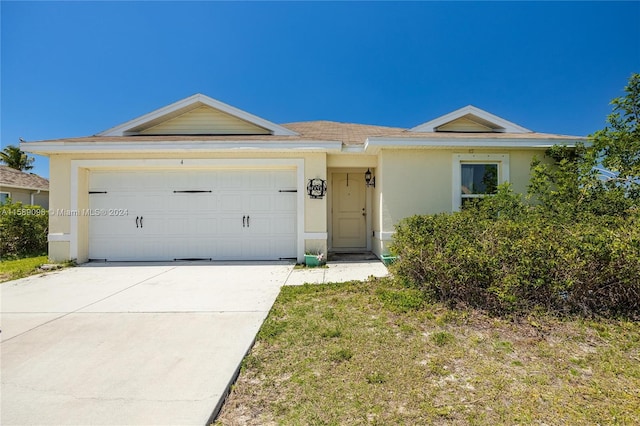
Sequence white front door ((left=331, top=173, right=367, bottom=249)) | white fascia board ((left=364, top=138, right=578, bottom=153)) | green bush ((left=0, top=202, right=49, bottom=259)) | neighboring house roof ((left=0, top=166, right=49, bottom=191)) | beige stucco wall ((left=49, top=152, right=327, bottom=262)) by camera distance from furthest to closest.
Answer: neighboring house roof ((left=0, top=166, right=49, bottom=191)) → white front door ((left=331, top=173, right=367, bottom=249)) → green bush ((left=0, top=202, right=49, bottom=259)) → beige stucco wall ((left=49, top=152, right=327, bottom=262)) → white fascia board ((left=364, top=138, right=578, bottom=153))

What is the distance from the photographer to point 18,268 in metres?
6.51

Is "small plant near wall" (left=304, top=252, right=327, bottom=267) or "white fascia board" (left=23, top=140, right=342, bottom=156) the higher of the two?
"white fascia board" (left=23, top=140, right=342, bottom=156)

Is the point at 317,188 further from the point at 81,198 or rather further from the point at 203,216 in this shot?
the point at 81,198

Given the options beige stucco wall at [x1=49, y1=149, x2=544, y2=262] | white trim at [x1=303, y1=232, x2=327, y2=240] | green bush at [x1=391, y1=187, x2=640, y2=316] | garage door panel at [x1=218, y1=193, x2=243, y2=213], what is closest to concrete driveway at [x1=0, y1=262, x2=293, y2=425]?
white trim at [x1=303, y1=232, x2=327, y2=240]

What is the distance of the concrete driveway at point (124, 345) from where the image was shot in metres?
1.92

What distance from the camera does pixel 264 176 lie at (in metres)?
7.16

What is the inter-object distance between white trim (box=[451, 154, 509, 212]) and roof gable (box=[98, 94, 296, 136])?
4629 mm

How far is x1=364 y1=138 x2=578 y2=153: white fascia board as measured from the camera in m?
6.45

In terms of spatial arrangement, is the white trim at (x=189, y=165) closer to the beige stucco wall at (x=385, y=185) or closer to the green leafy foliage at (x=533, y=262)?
the beige stucco wall at (x=385, y=185)

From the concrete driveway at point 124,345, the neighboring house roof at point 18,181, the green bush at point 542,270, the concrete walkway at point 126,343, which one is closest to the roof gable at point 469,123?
the green bush at point 542,270

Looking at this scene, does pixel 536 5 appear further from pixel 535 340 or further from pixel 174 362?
pixel 174 362

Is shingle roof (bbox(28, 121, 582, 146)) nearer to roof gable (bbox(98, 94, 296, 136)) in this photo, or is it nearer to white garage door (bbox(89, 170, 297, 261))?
roof gable (bbox(98, 94, 296, 136))

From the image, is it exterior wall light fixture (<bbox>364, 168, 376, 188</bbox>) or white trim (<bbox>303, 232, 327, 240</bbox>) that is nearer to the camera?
white trim (<bbox>303, 232, 327, 240</bbox>)

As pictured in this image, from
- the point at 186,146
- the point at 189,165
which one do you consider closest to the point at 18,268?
the point at 189,165
